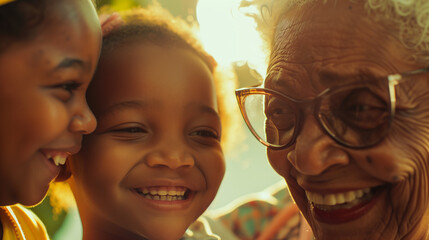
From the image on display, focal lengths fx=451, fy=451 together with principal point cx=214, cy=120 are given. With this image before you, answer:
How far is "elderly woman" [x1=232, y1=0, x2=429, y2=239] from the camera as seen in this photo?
55.7 inches

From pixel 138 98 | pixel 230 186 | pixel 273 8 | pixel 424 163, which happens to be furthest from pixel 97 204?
pixel 230 186

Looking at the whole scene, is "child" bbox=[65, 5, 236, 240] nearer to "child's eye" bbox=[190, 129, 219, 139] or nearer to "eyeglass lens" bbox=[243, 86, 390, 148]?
"child's eye" bbox=[190, 129, 219, 139]

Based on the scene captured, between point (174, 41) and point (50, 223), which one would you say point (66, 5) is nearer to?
point (174, 41)

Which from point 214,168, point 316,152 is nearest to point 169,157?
point 214,168

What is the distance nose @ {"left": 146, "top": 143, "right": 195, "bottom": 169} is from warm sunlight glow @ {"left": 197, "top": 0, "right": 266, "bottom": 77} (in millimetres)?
524

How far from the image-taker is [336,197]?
1591mm

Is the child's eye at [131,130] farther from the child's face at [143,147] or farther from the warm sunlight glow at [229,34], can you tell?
the warm sunlight glow at [229,34]

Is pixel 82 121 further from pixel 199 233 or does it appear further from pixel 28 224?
pixel 199 233

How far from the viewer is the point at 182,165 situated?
1.93 meters

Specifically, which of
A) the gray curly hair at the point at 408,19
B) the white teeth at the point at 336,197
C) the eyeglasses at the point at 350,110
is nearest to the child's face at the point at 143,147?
the eyeglasses at the point at 350,110

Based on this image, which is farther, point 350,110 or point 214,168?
point 214,168

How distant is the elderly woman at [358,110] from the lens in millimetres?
1414

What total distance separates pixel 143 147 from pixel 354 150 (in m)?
0.87

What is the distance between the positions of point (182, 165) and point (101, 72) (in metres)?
0.54
